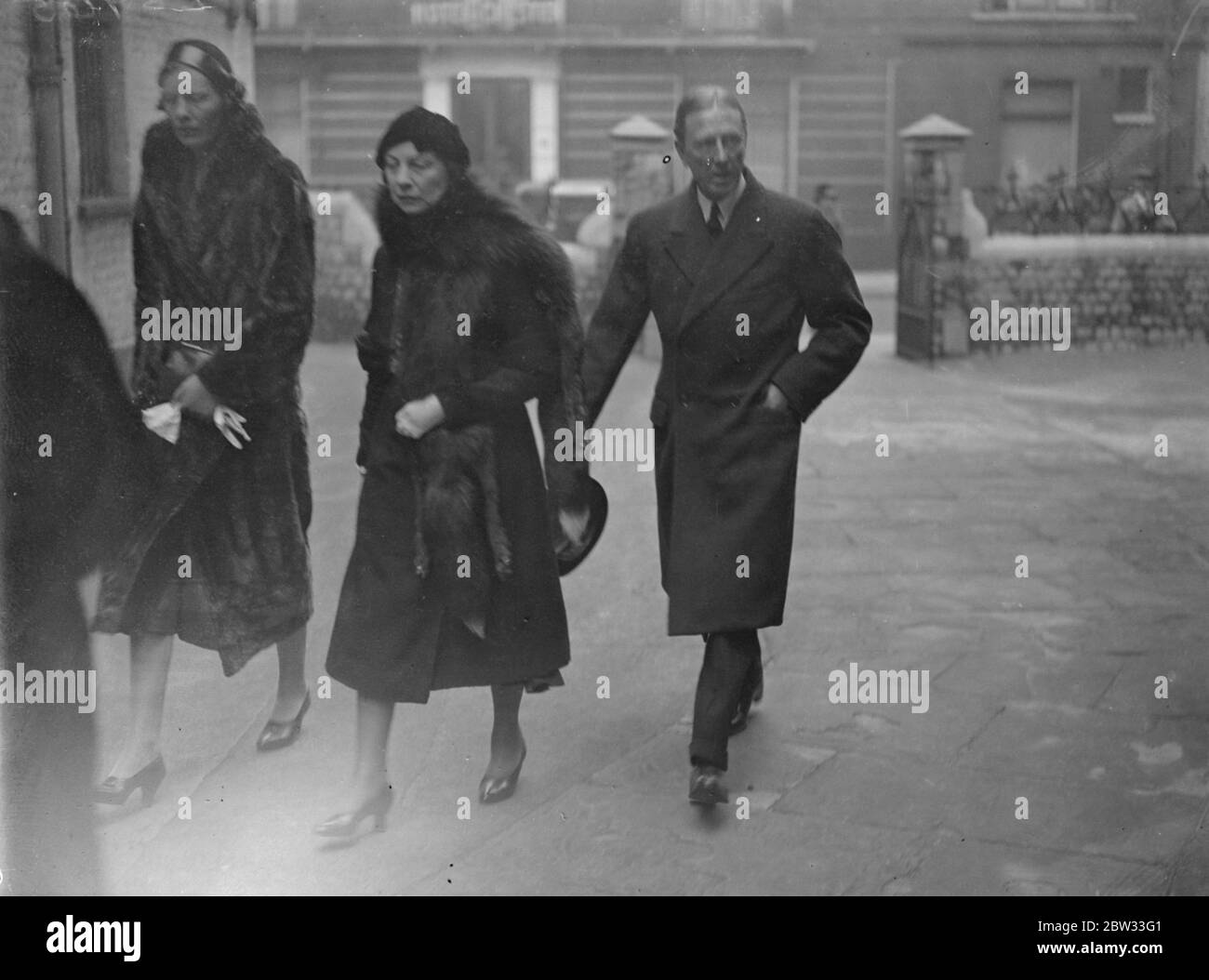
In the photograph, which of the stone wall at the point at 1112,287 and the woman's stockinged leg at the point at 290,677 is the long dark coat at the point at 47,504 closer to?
the woman's stockinged leg at the point at 290,677

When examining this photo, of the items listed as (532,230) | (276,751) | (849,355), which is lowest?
(276,751)

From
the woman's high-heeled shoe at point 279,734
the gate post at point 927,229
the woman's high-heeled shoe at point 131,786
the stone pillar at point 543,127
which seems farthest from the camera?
the gate post at point 927,229

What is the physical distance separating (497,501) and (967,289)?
2639 millimetres

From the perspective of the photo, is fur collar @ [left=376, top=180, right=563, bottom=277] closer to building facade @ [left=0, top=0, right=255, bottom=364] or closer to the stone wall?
building facade @ [left=0, top=0, right=255, bottom=364]

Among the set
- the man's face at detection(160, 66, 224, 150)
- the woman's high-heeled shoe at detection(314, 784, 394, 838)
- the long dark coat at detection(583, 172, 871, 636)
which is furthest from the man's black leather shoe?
the man's face at detection(160, 66, 224, 150)

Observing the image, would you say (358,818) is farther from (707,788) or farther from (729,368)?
(729,368)

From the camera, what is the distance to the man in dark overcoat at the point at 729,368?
4652mm

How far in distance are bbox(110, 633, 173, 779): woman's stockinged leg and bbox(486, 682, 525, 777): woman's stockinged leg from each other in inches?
35.9

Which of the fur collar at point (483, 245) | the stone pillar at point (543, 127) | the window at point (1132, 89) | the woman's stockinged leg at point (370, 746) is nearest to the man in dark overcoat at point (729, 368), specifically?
the fur collar at point (483, 245)

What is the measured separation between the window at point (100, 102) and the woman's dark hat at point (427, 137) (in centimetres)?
73
